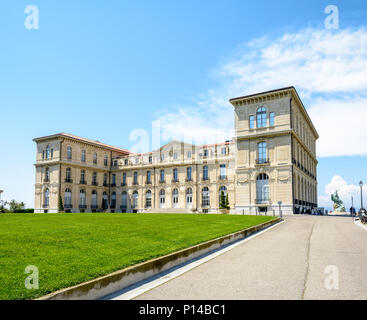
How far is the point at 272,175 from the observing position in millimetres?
43156

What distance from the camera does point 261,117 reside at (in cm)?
4528

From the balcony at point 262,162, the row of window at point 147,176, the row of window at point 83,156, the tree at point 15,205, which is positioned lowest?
the tree at point 15,205

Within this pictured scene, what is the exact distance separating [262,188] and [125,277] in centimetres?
3816

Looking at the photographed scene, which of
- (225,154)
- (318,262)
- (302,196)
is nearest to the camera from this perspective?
(318,262)

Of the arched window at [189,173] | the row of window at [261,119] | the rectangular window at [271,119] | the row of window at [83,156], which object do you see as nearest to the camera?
the rectangular window at [271,119]

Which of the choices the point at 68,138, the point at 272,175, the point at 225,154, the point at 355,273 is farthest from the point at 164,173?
the point at 355,273

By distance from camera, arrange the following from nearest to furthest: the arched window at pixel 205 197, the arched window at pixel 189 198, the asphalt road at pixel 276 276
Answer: the asphalt road at pixel 276 276, the arched window at pixel 205 197, the arched window at pixel 189 198

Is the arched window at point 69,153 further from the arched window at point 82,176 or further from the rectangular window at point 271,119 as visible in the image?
the rectangular window at point 271,119

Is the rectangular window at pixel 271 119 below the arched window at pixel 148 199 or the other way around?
the other way around

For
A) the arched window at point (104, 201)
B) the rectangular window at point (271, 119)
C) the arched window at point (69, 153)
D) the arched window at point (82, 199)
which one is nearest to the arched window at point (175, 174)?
the arched window at point (104, 201)

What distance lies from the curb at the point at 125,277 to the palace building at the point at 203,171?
98.4 feet

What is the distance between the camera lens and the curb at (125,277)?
20.8 feet

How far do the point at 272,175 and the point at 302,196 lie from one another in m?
8.73
